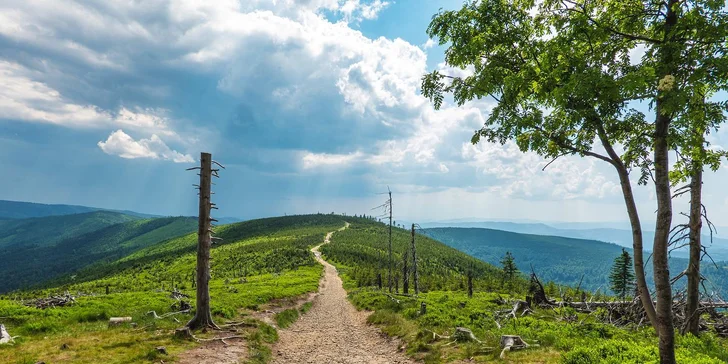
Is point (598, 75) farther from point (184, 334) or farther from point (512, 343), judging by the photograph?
point (184, 334)

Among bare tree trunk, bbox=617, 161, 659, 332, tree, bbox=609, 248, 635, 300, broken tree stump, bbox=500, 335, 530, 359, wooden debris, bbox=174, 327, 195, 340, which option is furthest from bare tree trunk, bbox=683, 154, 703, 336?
tree, bbox=609, 248, 635, 300

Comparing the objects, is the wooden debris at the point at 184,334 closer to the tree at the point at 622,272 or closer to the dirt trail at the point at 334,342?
the dirt trail at the point at 334,342

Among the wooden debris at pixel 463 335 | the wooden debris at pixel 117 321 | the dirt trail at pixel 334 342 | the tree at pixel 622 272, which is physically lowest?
the tree at pixel 622 272

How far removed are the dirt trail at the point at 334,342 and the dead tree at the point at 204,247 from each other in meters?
Answer: 3.92

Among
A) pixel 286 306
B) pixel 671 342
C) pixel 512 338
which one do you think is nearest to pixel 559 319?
pixel 512 338

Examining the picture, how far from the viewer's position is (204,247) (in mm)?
17172

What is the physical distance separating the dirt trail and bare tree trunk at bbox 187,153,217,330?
3.92 metres

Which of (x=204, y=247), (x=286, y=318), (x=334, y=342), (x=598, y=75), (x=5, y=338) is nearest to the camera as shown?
(x=598, y=75)

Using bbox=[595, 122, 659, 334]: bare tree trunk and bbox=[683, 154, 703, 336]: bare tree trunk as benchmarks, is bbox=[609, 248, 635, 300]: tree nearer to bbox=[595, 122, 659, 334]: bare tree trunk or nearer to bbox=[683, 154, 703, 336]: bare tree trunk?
bbox=[683, 154, 703, 336]: bare tree trunk

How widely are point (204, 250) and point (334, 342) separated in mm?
8308

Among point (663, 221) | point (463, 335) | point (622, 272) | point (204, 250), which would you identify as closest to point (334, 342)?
point (463, 335)

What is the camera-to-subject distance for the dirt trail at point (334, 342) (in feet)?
49.3

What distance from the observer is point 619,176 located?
960cm

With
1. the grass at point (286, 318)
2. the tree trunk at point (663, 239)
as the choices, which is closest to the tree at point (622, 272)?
the grass at point (286, 318)
